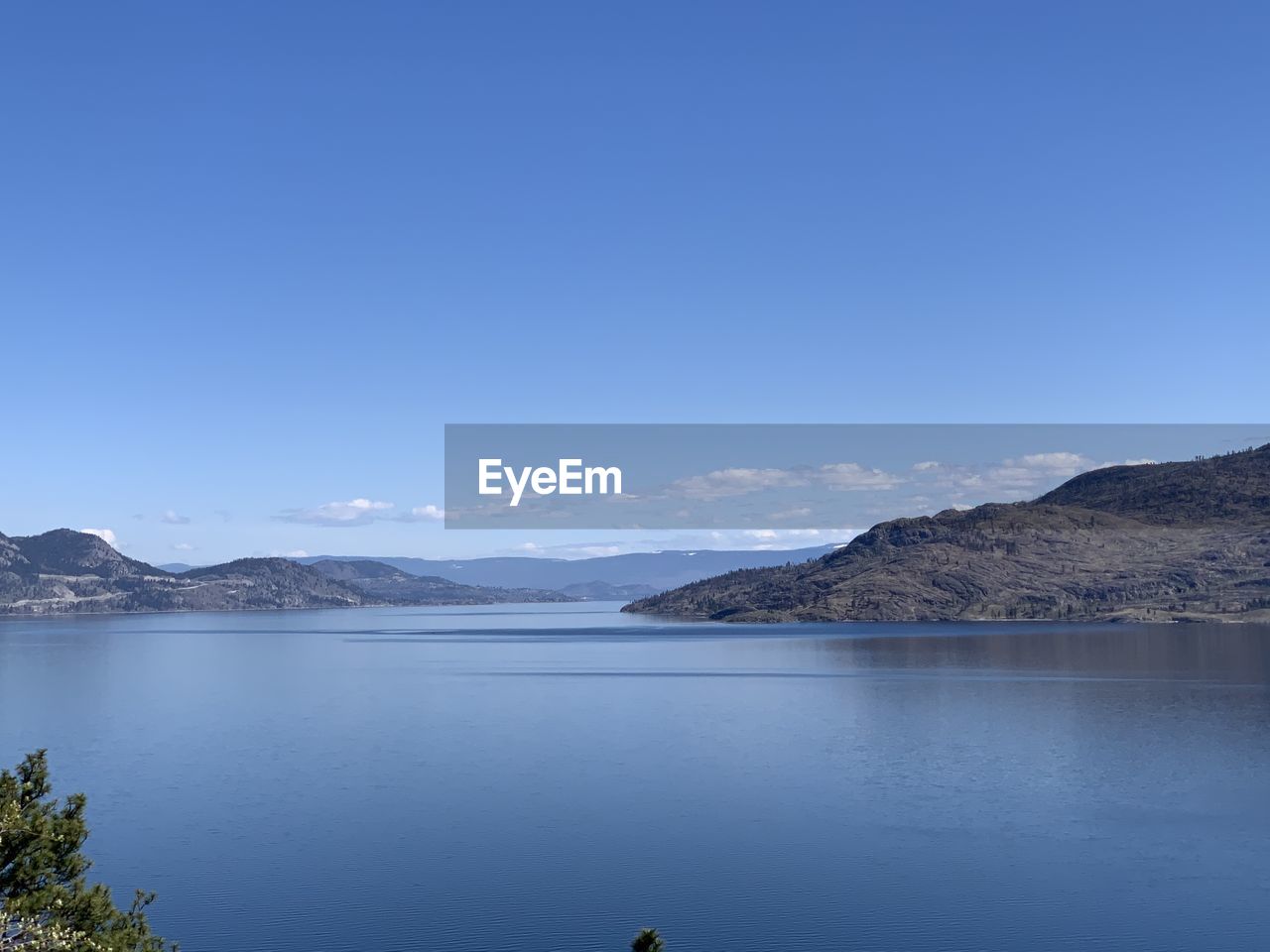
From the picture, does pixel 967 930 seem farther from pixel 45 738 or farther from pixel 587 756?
pixel 45 738

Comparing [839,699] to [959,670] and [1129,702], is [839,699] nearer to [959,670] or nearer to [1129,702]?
[1129,702]

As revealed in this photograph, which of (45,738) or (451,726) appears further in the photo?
(451,726)

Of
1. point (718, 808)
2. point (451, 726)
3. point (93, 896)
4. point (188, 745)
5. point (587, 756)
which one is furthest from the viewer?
point (451, 726)

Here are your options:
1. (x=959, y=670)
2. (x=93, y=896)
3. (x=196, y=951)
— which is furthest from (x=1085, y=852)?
(x=959, y=670)

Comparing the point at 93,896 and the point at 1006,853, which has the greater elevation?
the point at 93,896

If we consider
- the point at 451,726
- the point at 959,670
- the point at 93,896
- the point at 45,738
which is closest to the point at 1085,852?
the point at 93,896

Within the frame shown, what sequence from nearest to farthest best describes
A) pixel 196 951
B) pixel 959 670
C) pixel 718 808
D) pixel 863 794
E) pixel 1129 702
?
pixel 196 951, pixel 718 808, pixel 863 794, pixel 1129 702, pixel 959 670
